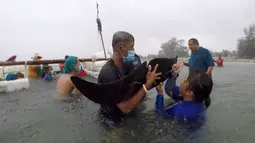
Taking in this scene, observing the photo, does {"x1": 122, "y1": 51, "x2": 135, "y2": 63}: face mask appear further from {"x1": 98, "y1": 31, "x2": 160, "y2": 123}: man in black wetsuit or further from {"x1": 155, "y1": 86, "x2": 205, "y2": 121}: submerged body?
{"x1": 155, "y1": 86, "x2": 205, "y2": 121}: submerged body

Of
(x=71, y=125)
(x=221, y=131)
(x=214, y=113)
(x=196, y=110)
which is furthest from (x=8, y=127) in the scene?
(x=214, y=113)

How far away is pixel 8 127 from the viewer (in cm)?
299

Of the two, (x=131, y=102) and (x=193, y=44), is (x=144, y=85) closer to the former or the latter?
(x=131, y=102)

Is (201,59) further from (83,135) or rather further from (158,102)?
(83,135)

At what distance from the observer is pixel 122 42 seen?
2.51 metres

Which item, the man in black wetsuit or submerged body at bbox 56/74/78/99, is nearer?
the man in black wetsuit

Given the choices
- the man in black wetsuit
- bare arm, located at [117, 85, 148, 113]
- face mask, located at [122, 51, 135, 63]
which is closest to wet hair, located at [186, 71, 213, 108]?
the man in black wetsuit

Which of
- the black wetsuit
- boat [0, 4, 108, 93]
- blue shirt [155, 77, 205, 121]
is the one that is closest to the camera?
the black wetsuit

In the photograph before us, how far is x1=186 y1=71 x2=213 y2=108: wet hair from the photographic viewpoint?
236cm

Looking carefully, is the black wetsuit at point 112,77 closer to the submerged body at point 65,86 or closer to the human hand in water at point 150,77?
the human hand in water at point 150,77

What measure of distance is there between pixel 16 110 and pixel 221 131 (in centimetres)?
443

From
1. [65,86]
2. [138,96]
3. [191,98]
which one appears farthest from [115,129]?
[65,86]

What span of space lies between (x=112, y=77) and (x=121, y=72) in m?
0.31

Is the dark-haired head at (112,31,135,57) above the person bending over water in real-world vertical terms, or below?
above
